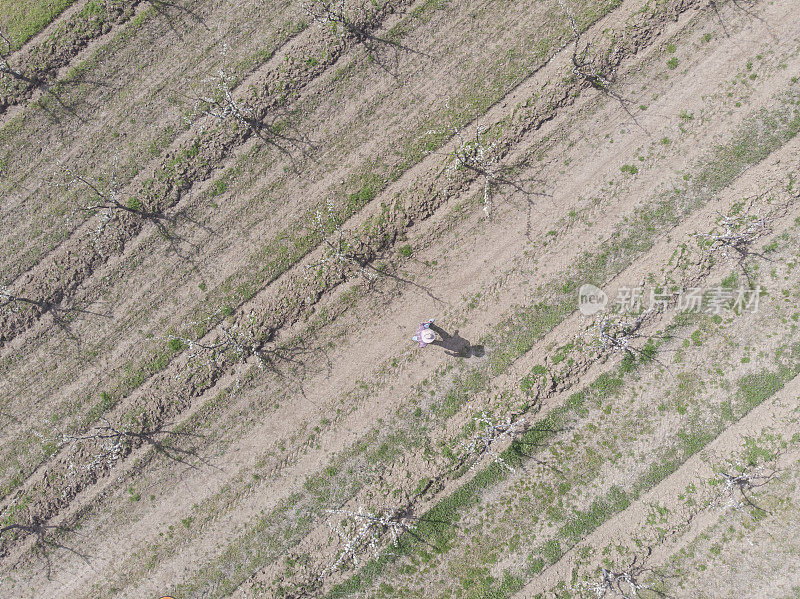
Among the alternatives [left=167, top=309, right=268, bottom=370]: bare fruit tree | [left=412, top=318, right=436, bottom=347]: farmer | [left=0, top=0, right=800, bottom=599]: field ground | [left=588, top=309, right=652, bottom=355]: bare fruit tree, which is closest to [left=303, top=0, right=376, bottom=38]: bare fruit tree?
[left=0, top=0, right=800, bottom=599]: field ground

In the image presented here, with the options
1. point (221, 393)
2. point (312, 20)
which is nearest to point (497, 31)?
point (312, 20)

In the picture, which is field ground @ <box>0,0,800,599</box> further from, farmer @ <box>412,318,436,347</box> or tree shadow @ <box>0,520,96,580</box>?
farmer @ <box>412,318,436,347</box>

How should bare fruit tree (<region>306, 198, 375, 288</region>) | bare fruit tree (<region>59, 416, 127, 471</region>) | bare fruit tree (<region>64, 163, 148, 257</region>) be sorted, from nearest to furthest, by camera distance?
bare fruit tree (<region>306, 198, 375, 288</region>)
bare fruit tree (<region>59, 416, 127, 471</region>)
bare fruit tree (<region>64, 163, 148, 257</region>)

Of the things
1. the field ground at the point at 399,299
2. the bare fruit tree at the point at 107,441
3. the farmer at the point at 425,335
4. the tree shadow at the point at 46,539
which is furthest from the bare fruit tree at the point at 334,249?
the tree shadow at the point at 46,539

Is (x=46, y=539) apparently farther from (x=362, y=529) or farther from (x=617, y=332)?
(x=617, y=332)

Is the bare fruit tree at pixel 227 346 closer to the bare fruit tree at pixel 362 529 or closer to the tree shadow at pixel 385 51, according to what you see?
the bare fruit tree at pixel 362 529

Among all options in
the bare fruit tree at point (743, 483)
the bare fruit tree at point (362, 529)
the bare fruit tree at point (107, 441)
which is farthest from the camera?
the bare fruit tree at point (107, 441)

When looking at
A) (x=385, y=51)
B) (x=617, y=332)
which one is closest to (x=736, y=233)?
(x=617, y=332)

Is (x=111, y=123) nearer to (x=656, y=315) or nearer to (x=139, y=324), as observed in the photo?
(x=139, y=324)
